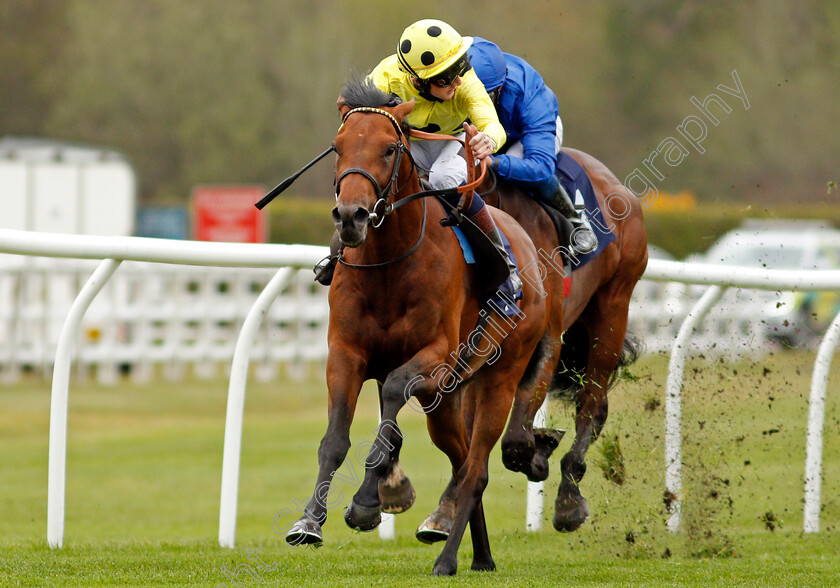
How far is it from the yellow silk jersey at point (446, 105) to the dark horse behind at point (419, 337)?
0.44 metres

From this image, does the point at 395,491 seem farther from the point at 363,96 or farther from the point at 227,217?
the point at 227,217

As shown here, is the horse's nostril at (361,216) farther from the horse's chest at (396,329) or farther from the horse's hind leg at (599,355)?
the horse's hind leg at (599,355)

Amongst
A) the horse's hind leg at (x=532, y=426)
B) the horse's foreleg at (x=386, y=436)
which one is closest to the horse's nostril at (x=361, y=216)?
the horse's foreleg at (x=386, y=436)

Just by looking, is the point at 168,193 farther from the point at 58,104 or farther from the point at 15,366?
the point at 15,366

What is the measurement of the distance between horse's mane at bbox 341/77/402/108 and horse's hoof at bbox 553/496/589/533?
217 centimetres

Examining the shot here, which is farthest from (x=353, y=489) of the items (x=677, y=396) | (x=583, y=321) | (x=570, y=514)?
(x=570, y=514)

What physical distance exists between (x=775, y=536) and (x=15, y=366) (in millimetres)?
10305

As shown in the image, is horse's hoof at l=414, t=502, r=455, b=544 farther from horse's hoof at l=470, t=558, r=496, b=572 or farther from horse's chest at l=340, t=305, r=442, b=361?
horse's chest at l=340, t=305, r=442, b=361

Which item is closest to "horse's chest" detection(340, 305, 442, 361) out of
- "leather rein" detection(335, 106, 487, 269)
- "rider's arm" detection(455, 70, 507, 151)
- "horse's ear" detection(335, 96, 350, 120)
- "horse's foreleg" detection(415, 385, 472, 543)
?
"leather rein" detection(335, 106, 487, 269)

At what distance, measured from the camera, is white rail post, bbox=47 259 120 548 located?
4.50 meters

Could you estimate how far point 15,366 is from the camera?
544 inches

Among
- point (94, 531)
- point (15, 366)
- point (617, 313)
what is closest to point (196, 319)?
point (15, 366)

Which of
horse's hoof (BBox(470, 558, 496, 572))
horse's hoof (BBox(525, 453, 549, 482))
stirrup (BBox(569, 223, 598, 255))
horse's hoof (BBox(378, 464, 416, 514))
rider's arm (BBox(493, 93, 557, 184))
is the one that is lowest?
horse's hoof (BBox(470, 558, 496, 572))

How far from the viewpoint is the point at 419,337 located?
419cm
